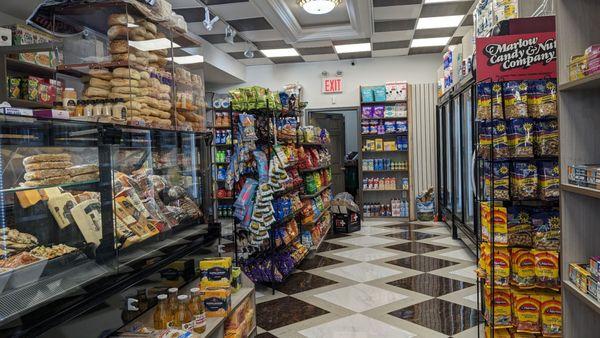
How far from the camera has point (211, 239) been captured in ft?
8.95

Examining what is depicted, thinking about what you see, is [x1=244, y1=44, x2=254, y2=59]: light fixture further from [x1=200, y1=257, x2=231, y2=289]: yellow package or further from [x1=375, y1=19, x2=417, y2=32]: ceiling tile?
[x1=200, y1=257, x2=231, y2=289]: yellow package

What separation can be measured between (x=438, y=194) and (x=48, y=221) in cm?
797

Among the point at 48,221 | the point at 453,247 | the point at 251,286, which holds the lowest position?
the point at 453,247

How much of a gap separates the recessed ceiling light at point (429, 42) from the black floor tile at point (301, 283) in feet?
16.5

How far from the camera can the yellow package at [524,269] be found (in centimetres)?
267

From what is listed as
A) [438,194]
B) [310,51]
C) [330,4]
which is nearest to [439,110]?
[438,194]

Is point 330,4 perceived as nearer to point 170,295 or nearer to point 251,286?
point 251,286

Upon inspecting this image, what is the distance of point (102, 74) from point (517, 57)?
8.00 feet

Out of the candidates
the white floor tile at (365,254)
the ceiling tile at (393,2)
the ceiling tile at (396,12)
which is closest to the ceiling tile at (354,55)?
the ceiling tile at (396,12)

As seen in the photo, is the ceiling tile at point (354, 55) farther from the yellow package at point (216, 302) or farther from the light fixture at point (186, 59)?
the yellow package at point (216, 302)

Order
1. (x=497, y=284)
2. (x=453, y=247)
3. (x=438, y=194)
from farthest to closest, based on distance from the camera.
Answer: (x=438, y=194) < (x=453, y=247) < (x=497, y=284)

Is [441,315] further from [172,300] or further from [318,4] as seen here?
[318,4]

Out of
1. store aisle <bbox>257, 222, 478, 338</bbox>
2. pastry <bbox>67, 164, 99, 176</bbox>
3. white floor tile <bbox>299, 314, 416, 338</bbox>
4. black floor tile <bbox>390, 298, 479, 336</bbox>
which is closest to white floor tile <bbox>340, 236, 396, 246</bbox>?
store aisle <bbox>257, 222, 478, 338</bbox>

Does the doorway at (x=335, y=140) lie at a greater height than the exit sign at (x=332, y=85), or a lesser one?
lesser
